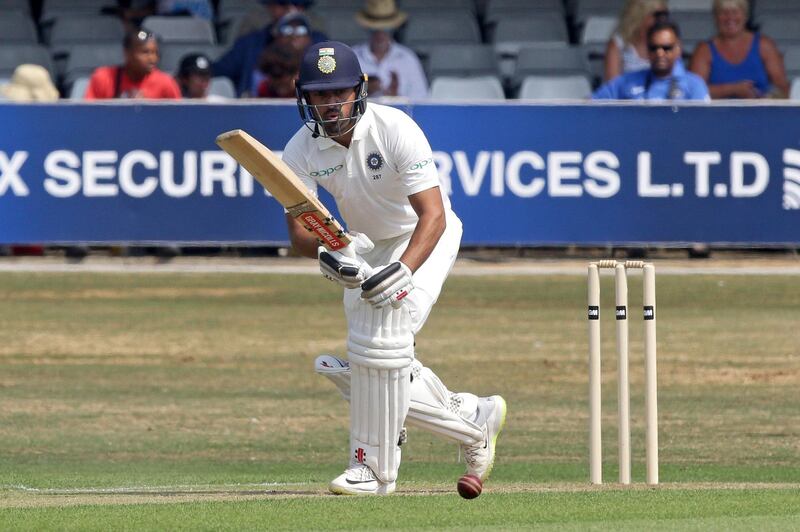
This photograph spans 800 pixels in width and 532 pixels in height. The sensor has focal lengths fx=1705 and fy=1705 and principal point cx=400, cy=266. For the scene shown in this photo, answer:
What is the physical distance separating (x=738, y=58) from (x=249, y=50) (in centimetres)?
414

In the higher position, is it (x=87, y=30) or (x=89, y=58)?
(x=87, y=30)

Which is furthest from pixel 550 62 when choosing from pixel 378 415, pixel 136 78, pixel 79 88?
pixel 378 415

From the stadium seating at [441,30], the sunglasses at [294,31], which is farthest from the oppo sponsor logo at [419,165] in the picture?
the stadium seating at [441,30]

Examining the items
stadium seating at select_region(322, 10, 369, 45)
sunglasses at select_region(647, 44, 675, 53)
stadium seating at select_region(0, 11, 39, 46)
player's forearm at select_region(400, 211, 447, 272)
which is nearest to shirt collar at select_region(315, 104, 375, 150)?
player's forearm at select_region(400, 211, 447, 272)

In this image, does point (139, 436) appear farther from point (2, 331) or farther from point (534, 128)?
point (534, 128)

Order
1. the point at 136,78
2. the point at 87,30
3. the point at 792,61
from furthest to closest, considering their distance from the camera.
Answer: the point at 87,30, the point at 792,61, the point at 136,78

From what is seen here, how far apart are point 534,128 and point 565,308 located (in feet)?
4.89

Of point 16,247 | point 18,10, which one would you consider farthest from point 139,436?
point 18,10

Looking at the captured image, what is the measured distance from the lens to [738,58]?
14.1m

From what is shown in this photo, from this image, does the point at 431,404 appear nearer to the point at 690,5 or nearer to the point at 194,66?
the point at 194,66

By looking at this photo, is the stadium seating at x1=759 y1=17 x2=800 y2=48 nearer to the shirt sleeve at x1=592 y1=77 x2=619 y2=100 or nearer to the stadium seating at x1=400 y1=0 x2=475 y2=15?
the stadium seating at x1=400 y1=0 x2=475 y2=15

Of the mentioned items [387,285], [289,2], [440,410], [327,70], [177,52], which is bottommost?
[440,410]

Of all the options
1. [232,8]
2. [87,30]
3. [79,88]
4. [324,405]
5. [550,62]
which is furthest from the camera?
[232,8]

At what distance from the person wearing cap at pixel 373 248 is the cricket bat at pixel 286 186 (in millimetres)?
82
